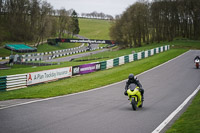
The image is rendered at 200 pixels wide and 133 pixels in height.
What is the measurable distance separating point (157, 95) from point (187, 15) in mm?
75795

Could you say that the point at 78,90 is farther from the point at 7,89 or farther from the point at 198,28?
the point at 198,28

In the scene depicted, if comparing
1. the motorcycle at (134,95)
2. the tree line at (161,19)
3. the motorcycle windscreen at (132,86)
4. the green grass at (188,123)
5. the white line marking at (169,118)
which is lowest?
the white line marking at (169,118)

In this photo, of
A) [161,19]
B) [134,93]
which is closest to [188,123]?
[134,93]

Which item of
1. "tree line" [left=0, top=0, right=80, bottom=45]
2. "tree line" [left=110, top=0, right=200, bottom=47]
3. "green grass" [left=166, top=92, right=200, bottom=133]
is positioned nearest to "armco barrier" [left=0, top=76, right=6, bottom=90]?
"green grass" [left=166, top=92, right=200, bottom=133]

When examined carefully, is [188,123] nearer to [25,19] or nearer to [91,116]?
[91,116]

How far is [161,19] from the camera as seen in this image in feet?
280

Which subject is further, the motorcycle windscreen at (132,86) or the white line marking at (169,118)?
the motorcycle windscreen at (132,86)

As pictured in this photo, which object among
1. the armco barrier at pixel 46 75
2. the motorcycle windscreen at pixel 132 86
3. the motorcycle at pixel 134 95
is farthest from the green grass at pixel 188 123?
the armco barrier at pixel 46 75

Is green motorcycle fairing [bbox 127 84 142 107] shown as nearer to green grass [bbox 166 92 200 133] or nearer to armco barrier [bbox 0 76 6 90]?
green grass [bbox 166 92 200 133]

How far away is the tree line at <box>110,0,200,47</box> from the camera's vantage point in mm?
80250

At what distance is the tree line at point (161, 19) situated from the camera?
8025 centimetres

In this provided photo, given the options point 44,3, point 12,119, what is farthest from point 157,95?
point 44,3

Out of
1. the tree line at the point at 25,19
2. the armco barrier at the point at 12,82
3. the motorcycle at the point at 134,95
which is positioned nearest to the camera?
the motorcycle at the point at 134,95

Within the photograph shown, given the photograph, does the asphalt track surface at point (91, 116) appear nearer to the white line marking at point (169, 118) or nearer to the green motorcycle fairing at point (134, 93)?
the white line marking at point (169, 118)
